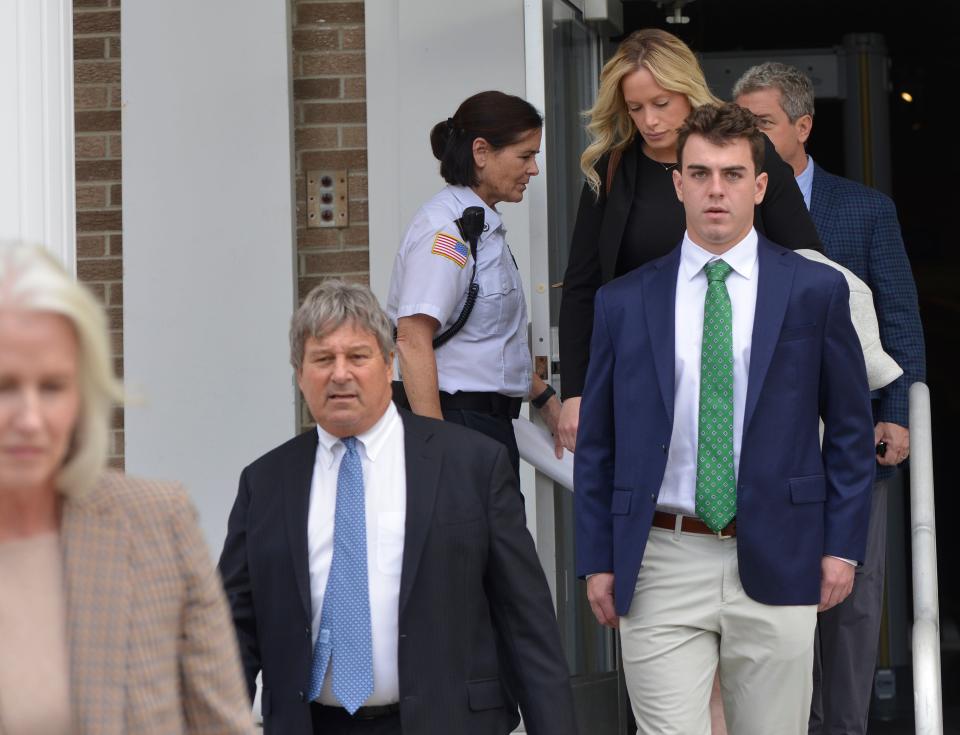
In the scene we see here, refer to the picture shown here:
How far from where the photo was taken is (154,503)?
6.73ft

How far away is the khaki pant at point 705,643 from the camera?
11.4ft

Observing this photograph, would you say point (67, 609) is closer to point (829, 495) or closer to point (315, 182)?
point (829, 495)

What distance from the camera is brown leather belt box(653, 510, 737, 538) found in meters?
3.48

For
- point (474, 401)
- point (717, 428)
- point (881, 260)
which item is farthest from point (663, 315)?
point (881, 260)

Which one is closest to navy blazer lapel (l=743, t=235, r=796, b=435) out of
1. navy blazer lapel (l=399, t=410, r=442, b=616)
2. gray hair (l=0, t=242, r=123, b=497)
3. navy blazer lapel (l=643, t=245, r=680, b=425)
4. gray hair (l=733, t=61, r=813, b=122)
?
navy blazer lapel (l=643, t=245, r=680, b=425)

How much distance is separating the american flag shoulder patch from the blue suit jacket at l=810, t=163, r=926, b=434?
1005 mm

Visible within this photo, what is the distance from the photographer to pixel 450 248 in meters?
4.20

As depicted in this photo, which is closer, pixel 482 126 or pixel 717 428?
pixel 717 428

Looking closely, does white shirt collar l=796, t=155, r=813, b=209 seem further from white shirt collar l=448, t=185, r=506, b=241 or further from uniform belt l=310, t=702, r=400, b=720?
uniform belt l=310, t=702, r=400, b=720

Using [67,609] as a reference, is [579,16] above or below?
above

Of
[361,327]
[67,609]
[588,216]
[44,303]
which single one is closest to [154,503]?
[67,609]

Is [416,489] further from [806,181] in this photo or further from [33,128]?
[806,181]

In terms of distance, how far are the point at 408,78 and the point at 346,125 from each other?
300 mm

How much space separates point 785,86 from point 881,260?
59cm
